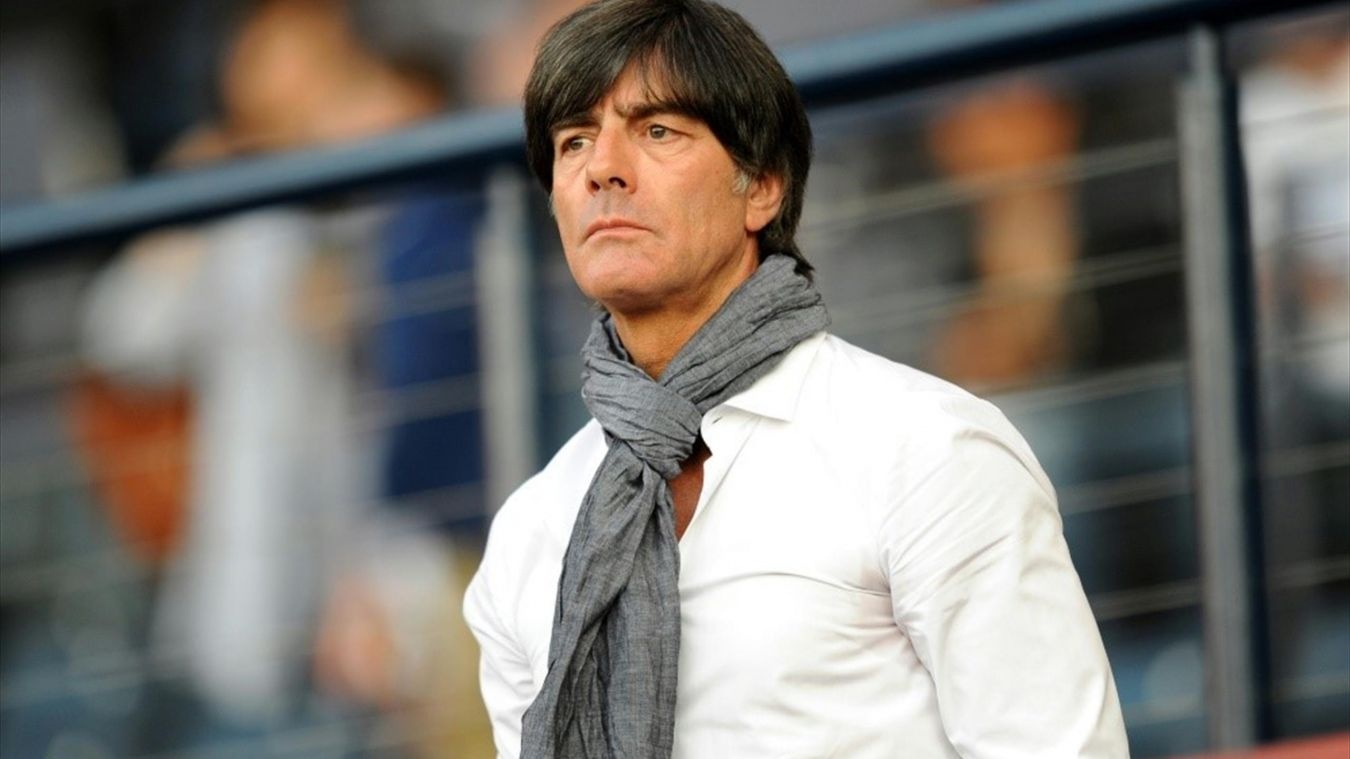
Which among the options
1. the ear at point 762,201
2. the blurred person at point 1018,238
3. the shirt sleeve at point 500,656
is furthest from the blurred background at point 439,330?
the shirt sleeve at point 500,656

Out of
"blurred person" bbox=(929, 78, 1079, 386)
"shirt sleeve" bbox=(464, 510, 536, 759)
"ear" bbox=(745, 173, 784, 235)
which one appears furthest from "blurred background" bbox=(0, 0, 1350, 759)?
"shirt sleeve" bbox=(464, 510, 536, 759)

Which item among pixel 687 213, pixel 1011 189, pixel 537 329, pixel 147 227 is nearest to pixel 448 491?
pixel 537 329

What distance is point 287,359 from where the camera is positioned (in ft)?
15.1

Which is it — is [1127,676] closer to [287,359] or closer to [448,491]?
[448,491]

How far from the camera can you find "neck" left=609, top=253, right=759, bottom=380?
8.49 feet

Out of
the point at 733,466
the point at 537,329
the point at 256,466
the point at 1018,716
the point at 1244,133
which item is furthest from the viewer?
the point at 256,466

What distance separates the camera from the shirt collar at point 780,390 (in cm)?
249

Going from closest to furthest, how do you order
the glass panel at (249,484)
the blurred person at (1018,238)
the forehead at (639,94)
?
the forehead at (639,94) → the blurred person at (1018,238) → the glass panel at (249,484)

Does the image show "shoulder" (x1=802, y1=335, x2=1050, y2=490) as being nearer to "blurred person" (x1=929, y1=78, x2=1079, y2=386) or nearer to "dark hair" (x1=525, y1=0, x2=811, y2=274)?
"dark hair" (x1=525, y1=0, x2=811, y2=274)

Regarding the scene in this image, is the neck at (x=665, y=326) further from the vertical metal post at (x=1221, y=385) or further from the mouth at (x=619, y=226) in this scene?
the vertical metal post at (x=1221, y=385)

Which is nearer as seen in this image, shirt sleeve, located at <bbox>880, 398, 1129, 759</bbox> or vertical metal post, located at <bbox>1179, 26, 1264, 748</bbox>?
shirt sleeve, located at <bbox>880, 398, 1129, 759</bbox>

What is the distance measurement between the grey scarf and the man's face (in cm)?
6

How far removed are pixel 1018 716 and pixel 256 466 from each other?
254cm

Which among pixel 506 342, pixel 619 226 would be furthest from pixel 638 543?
pixel 506 342
